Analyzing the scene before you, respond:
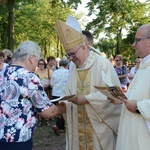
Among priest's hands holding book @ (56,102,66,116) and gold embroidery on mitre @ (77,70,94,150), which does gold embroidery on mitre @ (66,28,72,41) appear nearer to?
gold embroidery on mitre @ (77,70,94,150)

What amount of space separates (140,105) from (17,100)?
1127mm

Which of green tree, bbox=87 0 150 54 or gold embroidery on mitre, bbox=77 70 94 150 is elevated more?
green tree, bbox=87 0 150 54

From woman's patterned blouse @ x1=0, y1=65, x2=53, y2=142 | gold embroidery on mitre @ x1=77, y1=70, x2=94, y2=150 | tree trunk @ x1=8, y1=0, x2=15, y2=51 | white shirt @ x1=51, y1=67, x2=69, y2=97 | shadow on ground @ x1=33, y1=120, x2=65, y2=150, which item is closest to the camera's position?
woman's patterned blouse @ x1=0, y1=65, x2=53, y2=142

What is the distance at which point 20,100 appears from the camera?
9.41 feet

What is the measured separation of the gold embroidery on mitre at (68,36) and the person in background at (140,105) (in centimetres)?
88

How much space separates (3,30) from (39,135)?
666 inches

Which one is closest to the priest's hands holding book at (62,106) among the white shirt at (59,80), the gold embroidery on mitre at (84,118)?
the gold embroidery on mitre at (84,118)

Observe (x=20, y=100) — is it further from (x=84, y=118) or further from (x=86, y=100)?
(x=84, y=118)

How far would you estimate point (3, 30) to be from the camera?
75.7 ft

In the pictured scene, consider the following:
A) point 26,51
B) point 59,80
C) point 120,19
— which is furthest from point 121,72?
point 120,19

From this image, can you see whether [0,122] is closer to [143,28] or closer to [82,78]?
[82,78]

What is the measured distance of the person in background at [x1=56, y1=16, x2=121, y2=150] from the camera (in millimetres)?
3678

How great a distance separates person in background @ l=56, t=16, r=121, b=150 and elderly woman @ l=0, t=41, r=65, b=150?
72 centimetres

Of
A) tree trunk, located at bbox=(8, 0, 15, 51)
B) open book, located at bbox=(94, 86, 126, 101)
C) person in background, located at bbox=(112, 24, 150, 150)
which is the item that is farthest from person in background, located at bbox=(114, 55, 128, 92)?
tree trunk, located at bbox=(8, 0, 15, 51)
